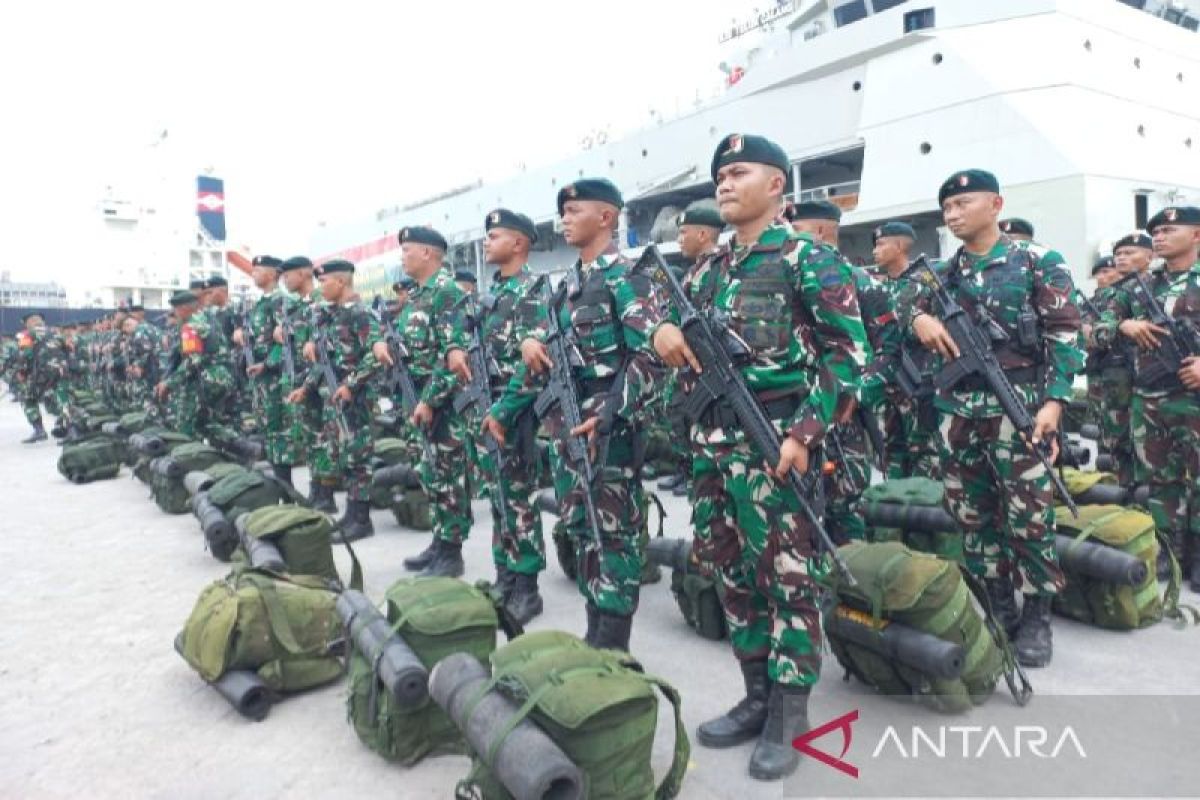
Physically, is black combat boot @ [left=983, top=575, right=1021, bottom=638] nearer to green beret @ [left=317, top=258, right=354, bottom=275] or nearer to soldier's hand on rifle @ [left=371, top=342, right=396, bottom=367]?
soldier's hand on rifle @ [left=371, top=342, right=396, bottom=367]

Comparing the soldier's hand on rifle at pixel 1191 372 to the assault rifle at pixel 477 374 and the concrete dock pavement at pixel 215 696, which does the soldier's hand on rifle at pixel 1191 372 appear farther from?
the assault rifle at pixel 477 374

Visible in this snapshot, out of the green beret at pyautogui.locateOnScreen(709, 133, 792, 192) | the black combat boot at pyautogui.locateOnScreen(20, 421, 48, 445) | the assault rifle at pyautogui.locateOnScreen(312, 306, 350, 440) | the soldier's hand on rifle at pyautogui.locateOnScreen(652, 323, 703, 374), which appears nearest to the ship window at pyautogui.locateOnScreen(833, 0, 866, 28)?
the assault rifle at pyautogui.locateOnScreen(312, 306, 350, 440)

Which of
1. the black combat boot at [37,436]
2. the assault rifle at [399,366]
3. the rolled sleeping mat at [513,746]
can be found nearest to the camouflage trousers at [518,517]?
the assault rifle at [399,366]

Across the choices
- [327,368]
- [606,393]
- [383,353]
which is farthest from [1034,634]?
[327,368]

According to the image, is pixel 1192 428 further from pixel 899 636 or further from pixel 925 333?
pixel 899 636

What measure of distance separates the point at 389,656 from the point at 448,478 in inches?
81.8

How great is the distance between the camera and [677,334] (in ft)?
7.88

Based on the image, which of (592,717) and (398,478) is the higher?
(592,717)

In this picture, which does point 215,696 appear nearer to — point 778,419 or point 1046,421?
point 778,419

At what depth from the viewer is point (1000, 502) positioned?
3105mm

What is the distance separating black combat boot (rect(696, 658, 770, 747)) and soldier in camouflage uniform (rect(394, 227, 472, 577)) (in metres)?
2.25

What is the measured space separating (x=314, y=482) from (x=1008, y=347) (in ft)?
16.4

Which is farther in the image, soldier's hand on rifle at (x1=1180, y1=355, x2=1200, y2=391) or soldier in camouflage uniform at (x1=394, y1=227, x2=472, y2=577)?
soldier in camouflage uniform at (x1=394, y1=227, x2=472, y2=577)

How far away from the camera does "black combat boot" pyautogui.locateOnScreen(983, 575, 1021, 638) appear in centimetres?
319
